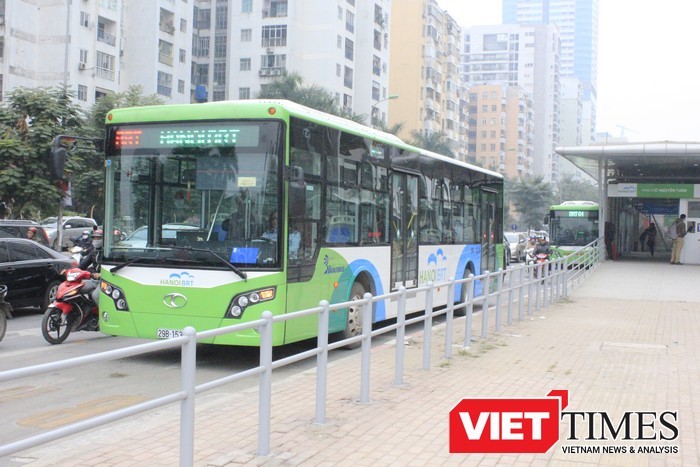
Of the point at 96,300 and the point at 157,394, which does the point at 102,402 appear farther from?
the point at 96,300

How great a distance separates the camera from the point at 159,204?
366 inches

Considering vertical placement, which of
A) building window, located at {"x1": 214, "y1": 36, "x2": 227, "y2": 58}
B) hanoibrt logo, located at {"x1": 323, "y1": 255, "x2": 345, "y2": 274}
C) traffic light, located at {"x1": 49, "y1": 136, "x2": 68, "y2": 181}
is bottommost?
hanoibrt logo, located at {"x1": 323, "y1": 255, "x2": 345, "y2": 274}

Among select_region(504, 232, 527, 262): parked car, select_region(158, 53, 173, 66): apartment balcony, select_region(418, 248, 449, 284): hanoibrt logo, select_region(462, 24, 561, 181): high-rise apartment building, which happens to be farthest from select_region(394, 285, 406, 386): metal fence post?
select_region(462, 24, 561, 181): high-rise apartment building

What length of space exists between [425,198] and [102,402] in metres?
10.1

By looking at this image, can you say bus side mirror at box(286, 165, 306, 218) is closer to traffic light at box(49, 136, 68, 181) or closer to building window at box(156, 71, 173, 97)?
traffic light at box(49, 136, 68, 181)

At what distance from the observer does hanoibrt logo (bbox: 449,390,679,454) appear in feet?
19.0

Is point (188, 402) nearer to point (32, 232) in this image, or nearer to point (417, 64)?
point (32, 232)

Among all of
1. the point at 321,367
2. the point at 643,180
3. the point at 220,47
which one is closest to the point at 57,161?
the point at 321,367

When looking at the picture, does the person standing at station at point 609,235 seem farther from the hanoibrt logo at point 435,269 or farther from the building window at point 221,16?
the building window at point 221,16

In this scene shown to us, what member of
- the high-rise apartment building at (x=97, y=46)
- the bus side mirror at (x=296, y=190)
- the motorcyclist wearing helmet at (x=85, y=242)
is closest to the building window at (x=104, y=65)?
the high-rise apartment building at (x=97, y=46)

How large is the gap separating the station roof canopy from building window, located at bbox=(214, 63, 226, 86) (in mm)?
39606

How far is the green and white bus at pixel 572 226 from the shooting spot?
34.2 metres

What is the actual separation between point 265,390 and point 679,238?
27.5 meters

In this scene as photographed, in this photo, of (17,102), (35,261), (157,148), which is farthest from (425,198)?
(17,102)
